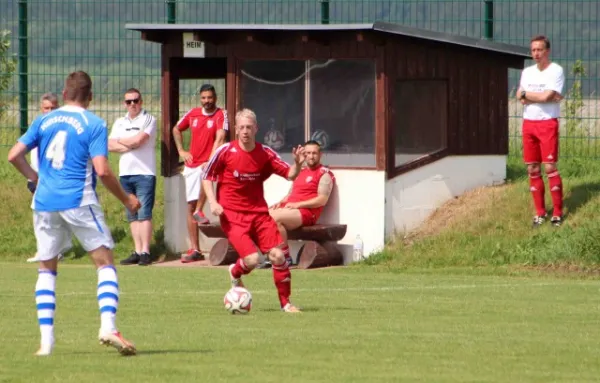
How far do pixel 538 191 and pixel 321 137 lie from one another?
3091mm

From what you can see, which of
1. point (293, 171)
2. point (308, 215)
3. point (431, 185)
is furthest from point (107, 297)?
point (431, 185)

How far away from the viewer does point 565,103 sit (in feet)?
75.9

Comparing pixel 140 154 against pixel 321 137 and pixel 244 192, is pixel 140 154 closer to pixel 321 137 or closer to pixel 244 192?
pixel 321 137

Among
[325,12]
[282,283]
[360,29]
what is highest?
[325,12]

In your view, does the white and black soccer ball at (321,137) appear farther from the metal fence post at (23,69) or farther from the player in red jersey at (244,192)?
the metal fence post at (23,69)

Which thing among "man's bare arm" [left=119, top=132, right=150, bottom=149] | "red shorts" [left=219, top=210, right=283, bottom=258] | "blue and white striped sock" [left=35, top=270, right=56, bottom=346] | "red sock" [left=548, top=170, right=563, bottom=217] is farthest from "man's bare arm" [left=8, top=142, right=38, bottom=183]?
"red sock" [left=548, top=170, right=563, bottom=217]

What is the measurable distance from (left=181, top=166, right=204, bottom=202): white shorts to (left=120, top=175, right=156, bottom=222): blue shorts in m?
0.52

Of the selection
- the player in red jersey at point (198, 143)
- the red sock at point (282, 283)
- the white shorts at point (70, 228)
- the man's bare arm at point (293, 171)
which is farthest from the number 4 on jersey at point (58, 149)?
the player in red jersey at point (198, 143)

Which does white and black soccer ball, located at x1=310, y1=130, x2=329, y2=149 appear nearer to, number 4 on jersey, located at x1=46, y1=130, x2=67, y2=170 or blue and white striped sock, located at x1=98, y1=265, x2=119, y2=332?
blue and white striped sock, located at x1=98, y1=265, x2=119, y2=332

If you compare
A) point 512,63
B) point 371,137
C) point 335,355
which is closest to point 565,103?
point 512,63

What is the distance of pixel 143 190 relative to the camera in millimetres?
19906

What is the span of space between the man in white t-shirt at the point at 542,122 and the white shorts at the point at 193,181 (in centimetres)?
453

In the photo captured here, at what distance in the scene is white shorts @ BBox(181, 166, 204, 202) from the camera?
20203mm

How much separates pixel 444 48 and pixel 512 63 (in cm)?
137
